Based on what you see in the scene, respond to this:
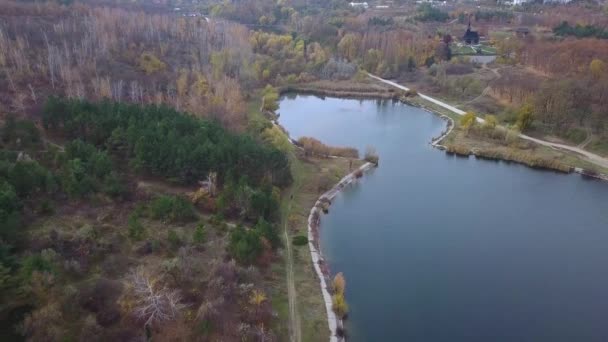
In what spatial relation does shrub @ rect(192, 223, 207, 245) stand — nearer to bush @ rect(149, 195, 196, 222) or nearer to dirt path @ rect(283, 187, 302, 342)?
bush @ rect(149, 195, 196, 222)

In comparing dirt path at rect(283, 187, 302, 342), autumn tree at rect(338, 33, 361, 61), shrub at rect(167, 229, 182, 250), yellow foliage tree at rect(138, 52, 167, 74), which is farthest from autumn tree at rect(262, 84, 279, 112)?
shrub at rect(167, 229, 182, 250)

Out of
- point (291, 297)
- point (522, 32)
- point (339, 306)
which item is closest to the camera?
point (339, 306)

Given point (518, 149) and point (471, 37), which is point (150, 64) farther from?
point (471, 37)

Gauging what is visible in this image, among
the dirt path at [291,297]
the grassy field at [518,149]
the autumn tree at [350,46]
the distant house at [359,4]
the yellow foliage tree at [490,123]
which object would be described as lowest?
the dirt path at [291,297]

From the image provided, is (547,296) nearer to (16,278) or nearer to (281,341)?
(281,341)

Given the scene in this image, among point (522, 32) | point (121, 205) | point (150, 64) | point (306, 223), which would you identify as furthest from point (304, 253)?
→ point (522, 32)

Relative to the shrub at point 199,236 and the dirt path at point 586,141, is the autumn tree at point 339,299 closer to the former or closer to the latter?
the shrub at point 199,236

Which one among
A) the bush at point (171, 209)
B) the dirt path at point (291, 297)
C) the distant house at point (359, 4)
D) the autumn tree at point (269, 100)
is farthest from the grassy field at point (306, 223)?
the distant house at point (359, 4)
